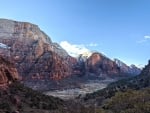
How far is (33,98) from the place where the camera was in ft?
403

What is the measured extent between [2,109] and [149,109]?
38.9m

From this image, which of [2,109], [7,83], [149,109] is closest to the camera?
[149,109]

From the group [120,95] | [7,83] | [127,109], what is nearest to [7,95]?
[7,83]

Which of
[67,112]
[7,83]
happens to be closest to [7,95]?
[7,83]

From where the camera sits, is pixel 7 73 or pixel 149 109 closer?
pixel 149 109

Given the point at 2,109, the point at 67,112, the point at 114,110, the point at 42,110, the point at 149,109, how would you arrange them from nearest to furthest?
the point at 149,109 → the point at 114,110 → the point at 67,112 → the point at 2,109 → the point at 42,110

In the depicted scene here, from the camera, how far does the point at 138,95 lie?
8612cm

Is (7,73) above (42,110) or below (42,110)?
above

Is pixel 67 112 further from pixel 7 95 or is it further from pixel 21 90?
pixel 21 90

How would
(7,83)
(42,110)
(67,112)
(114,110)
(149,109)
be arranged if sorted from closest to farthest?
(149,109) → (114,110) → (67,112) → (42,110) → (7,83)

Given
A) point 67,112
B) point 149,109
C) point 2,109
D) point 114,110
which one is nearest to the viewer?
point 149,109

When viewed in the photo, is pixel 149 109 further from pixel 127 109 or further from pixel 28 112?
pixel 28 112

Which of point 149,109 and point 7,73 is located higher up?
point 7,73

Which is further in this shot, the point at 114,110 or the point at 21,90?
Result: the point at 21,90
